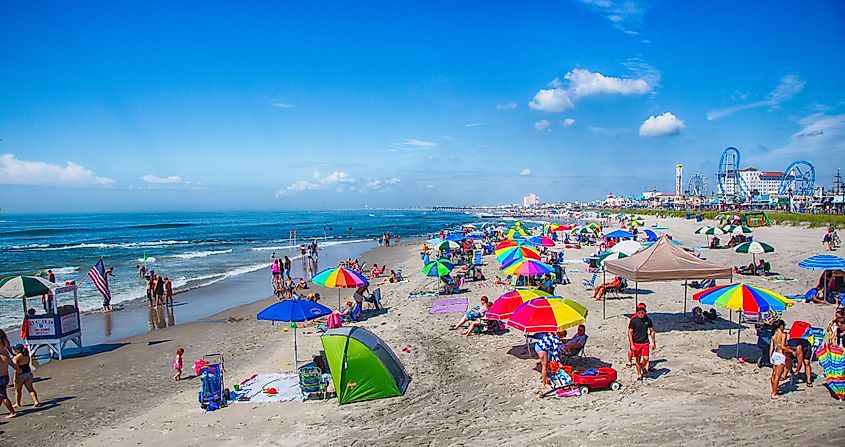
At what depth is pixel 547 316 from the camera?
8.23 metres

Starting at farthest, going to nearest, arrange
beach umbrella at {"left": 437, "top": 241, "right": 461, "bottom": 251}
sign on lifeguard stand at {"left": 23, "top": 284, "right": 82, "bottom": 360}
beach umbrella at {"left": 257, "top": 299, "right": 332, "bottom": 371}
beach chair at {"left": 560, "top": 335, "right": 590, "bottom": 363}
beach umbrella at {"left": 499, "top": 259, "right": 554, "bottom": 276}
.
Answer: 1. beach umbrella at {"left": 437, "top": 241, "right": 461, "bottom": 251}
2. beach umbrella at {"left": 499, "top": 259, "right": 554, "bottom": 276}
3. sign on lifeguard stand at {"left": 23, "top": 284, "right": 82, "bottom": 360}
4. beach umbrella at {"left": 257, "top": 299, "right": 332, "bottom": 371}
5. beach chair at {"left": 560, "top": 335, "right": 590, "bottom": 363}

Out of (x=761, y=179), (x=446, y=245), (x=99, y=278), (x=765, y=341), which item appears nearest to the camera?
(x=765, y=341)

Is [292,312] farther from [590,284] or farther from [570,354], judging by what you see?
[590,284]

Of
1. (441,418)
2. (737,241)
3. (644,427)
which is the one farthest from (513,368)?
(737,241)

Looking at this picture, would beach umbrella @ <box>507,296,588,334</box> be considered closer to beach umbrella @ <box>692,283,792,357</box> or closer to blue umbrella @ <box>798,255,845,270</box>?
beach umbrella @ <box>692,283,792,357</box>

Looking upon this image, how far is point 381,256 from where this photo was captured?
3550 centimetres

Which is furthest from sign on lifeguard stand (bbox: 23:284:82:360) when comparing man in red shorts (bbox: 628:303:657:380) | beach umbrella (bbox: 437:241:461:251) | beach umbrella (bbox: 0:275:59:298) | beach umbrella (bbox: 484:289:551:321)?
beach umbrella (bbox: 437:241:461:251)

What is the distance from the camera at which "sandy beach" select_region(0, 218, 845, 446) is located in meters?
6.19

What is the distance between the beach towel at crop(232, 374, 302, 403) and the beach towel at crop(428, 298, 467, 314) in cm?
582

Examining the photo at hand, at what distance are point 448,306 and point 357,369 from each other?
7.08 metres

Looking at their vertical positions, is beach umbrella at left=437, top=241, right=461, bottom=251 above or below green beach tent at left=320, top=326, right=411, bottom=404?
above

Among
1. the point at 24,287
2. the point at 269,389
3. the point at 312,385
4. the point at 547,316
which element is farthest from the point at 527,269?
the point at 24,287

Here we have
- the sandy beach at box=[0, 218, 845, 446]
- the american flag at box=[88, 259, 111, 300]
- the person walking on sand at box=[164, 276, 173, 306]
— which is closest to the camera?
the sandy beach at box=[0, 218, 845, 446]

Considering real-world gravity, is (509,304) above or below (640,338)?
above
